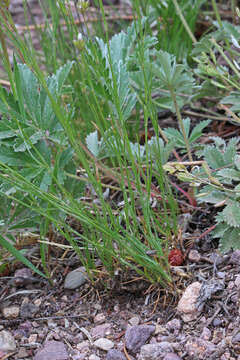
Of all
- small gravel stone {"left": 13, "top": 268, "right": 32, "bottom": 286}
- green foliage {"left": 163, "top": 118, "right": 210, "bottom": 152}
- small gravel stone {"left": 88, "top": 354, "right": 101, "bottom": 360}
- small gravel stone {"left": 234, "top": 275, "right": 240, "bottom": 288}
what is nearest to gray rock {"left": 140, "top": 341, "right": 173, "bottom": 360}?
small gravel stone {"left": 88, "top": 354, "right": 101, "bottom": 360}

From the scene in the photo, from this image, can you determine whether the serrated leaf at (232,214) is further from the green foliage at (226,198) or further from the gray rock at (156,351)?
the gray rock at (156,351)

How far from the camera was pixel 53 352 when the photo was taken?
1126mm

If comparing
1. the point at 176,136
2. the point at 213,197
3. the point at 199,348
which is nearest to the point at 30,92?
the point at 176,136

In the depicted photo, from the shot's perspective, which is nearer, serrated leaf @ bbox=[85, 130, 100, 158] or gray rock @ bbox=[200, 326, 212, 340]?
gray rock @ bbox=[200, 326, 212, 340]

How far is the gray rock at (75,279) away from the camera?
1.35 metres

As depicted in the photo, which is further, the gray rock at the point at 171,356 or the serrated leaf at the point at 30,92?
the serrated leaf at the point at 30,92

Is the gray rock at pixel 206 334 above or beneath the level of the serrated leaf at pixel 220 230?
beneath

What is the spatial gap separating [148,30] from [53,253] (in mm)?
885

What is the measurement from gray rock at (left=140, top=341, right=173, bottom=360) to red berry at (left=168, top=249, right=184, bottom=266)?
264 millimetres

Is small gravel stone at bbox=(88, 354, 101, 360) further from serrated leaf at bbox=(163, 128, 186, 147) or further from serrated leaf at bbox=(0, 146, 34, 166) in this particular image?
serrated leaf at bbox=(163, 128, 186, 147)

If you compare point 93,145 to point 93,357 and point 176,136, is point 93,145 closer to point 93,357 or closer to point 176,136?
point 176,136

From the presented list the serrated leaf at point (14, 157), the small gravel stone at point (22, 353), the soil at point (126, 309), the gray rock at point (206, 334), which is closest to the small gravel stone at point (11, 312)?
the soil at point (126, 309)

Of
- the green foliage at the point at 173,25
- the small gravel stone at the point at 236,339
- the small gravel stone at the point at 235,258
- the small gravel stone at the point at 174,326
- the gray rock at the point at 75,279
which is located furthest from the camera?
the green foliage at the point at 173,25

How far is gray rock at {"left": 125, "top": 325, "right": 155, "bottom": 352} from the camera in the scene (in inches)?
43.6
